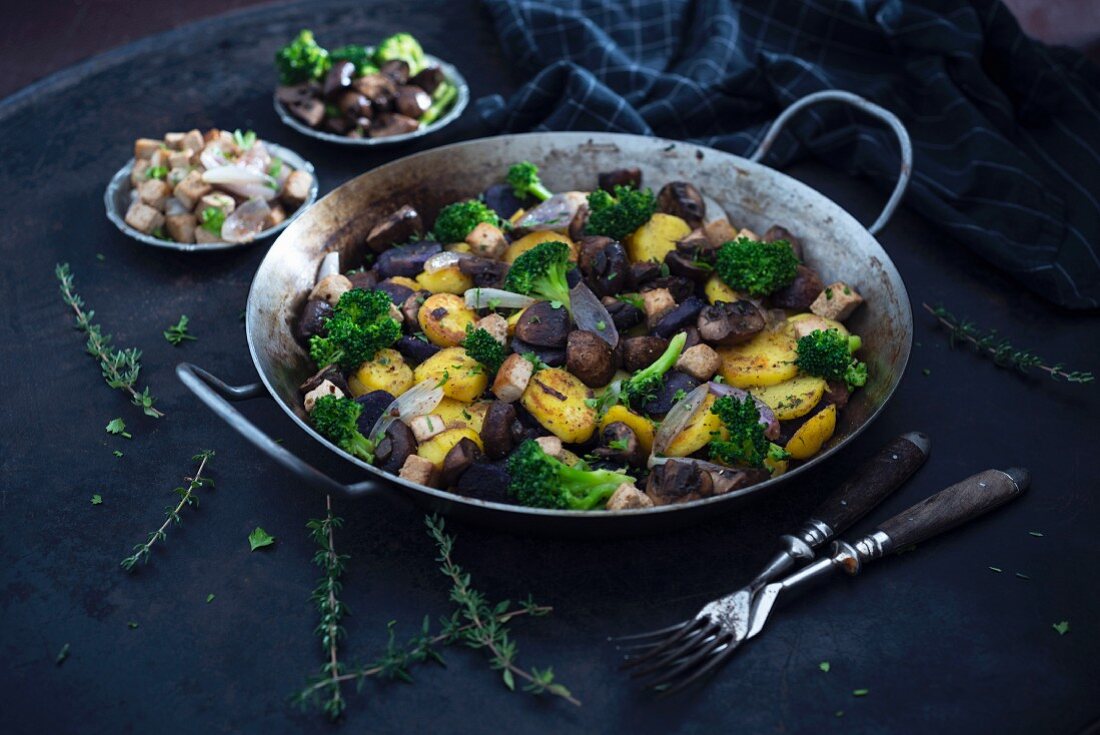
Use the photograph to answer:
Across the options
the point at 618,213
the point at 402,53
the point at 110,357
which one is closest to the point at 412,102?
the point at 402,53

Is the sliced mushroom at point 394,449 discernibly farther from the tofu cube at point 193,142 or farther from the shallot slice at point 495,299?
the tofu cube at point 193,142

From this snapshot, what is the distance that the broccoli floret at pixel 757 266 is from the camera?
304 centimetres

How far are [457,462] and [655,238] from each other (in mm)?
1259

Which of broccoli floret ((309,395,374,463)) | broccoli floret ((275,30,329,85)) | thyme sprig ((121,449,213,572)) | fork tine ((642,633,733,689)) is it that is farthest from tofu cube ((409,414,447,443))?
broccoli floret ((275,30,329,85))

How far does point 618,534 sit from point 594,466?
0.22m

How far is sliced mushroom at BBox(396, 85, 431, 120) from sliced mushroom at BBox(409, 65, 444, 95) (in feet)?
0.38

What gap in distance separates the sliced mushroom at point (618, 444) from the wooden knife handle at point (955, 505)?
708mm

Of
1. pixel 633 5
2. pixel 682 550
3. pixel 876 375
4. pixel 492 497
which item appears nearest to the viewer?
pixel 492 497

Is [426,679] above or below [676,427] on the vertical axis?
below

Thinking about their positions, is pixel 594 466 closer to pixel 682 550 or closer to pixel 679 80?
pixel 682 550

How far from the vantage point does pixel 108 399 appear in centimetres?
312

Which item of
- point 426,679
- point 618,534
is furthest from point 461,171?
point 426,679

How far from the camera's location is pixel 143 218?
141 inches

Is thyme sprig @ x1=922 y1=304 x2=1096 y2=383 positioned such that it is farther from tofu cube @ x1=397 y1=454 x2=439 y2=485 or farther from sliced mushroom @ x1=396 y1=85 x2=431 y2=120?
sliced mushroom @ x1=396 y1=85 x2=431 y2=120
